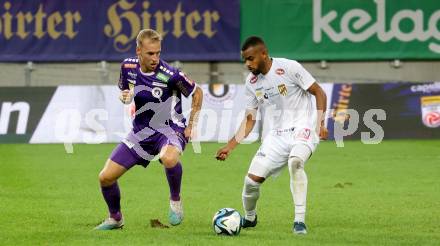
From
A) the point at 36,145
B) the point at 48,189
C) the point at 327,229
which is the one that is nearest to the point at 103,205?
the point at 48,189

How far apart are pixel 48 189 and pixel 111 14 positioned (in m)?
13.0

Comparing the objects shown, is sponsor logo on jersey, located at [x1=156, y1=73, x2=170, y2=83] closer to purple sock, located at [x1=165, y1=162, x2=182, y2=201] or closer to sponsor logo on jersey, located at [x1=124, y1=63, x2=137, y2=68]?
sponsor logo on jersey, located at [x1=124, y1=63, x2=137, y2=68]

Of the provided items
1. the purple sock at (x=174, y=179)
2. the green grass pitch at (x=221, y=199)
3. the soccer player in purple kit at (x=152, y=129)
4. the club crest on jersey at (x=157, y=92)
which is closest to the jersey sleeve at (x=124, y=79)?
the soccer player in purple kit at (x=152, y=129)

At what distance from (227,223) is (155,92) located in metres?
1.63

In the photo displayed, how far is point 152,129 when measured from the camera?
1062cm

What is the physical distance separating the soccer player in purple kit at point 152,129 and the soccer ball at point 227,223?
66 cm

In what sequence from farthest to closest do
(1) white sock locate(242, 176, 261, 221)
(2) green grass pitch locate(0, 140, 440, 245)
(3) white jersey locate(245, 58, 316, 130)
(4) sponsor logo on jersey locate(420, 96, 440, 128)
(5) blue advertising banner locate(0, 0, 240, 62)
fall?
(5) blue advertising banner locate(0, 0, 240, 62) → (4) sponsor logo on jersey locate(420, 96, 440, 128) → (1) white sock locate(242, 176, 261, 221) → (3) white jersey locate(245, 58, 316, 130) → (2) green grass pitch locate(0, 140, 440, 245)

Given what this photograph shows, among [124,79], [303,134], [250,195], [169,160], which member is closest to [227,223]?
[250,195]

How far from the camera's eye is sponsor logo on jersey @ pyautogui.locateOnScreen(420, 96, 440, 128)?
2416cm

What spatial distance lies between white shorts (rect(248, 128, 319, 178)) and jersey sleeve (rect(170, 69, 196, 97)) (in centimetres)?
100

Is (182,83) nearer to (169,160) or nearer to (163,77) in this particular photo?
(163,77)

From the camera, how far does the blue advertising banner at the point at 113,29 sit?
27109 millimetres

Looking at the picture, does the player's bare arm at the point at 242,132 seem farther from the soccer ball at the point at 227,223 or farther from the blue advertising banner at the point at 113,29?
the blue advertising banner at the point at 113,29

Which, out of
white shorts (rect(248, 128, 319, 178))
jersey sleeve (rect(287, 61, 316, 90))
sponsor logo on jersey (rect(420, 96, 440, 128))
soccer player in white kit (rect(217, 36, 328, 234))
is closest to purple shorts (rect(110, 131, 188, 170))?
soccer player in white kit (rect(217, 36, 328, 234))
